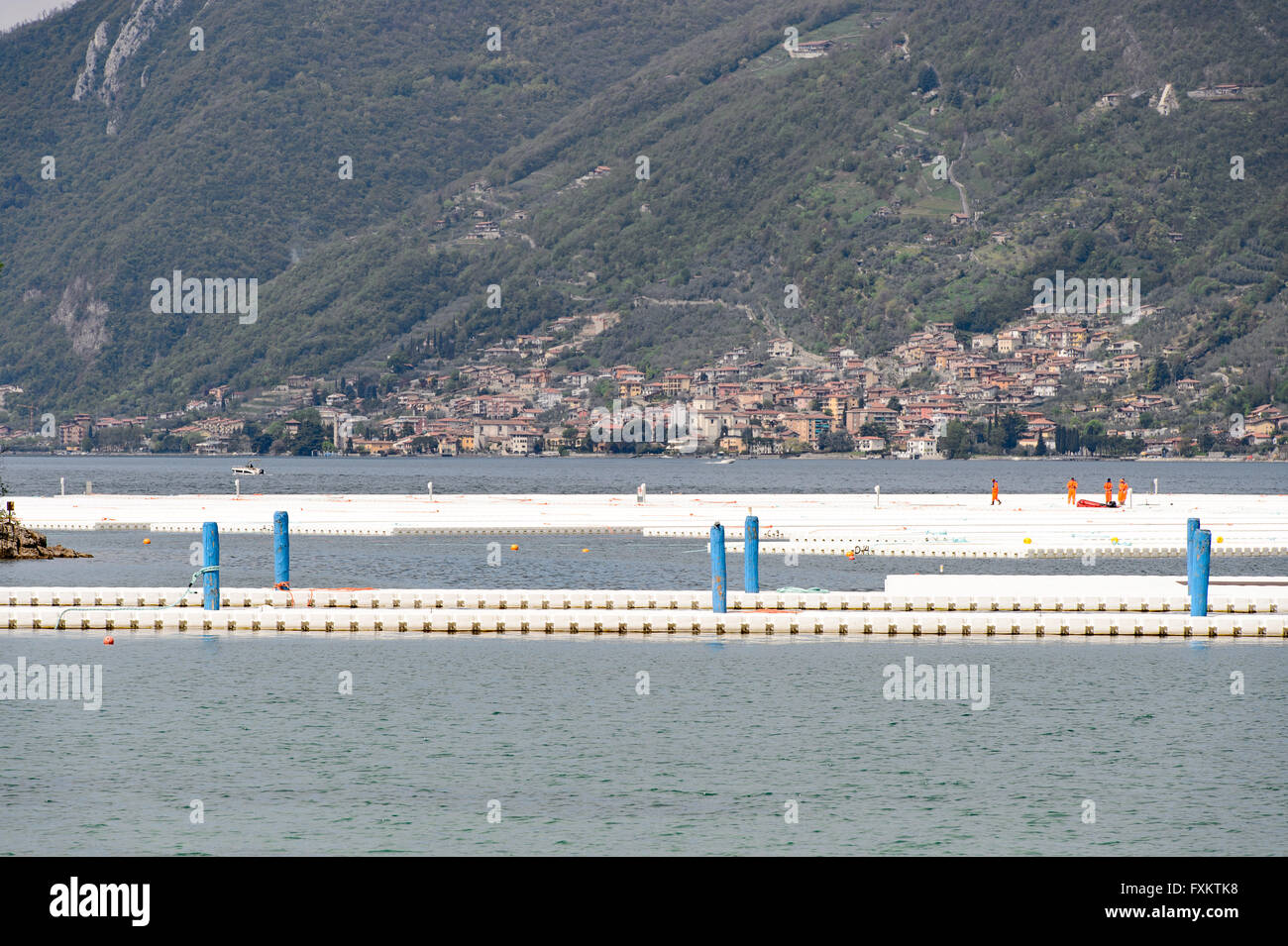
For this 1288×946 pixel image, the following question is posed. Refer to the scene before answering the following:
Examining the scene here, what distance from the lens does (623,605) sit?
39781mm

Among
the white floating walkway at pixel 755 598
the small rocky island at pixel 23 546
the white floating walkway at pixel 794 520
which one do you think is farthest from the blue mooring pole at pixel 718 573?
the small rocky island at pixel 23 546

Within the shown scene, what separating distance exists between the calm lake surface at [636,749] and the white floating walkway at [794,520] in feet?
94.4

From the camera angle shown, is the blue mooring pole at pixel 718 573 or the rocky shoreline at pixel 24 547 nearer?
the blue mooring pole at pixel 718 573

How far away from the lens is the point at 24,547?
66750 mm

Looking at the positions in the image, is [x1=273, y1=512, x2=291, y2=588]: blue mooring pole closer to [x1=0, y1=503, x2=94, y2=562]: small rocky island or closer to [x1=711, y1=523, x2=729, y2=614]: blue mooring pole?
[x1=711, y1=523, x2=729, y2=614]: blue mooring pole

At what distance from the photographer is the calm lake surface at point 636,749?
23.3 meters

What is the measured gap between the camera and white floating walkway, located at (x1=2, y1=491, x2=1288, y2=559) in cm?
6712

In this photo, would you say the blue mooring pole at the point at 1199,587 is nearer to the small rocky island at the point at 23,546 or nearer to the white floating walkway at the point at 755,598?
the white floating walkway at the point at 755,598

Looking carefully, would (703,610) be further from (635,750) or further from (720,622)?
(635,750)

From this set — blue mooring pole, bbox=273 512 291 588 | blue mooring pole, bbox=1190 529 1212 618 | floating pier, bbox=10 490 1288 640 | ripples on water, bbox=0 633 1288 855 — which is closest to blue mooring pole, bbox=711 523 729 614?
floating pier, bbox=10 490 1288 640

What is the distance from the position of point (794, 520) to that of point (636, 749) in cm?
4820

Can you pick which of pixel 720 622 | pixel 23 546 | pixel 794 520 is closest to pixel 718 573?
pixel 720 622
